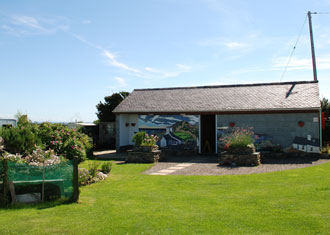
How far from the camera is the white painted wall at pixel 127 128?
20641 millimetres

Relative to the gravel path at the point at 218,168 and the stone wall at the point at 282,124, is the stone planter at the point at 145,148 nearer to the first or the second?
the gravel path at the point at 218,168

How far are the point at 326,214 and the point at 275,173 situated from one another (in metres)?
5.44

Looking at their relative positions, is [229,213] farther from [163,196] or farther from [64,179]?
[64,179]

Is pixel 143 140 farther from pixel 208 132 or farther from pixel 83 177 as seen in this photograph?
pixel 83 177

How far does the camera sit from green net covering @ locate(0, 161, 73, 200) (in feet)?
26.0

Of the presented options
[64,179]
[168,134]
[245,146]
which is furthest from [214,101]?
[64,179]

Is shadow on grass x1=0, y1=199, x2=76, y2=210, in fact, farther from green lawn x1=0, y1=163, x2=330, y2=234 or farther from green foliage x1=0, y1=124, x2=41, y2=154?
green foliage x1=0, y1=124, x2=41, y2=154

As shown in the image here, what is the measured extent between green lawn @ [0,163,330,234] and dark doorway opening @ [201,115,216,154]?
9478 mm

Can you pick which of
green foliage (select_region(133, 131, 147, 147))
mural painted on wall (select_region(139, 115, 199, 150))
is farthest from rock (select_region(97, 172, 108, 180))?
mural painted on wall (select_region(139, 115, 199, 150))

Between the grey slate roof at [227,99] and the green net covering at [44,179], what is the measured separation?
11.4 meters

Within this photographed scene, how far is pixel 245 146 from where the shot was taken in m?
14.5

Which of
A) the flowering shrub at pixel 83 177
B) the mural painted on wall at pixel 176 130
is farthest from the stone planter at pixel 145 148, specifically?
the flowering shrub at pixel 83 177

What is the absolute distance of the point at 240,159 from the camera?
46.9ft

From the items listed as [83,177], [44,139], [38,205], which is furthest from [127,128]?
[38,205]
